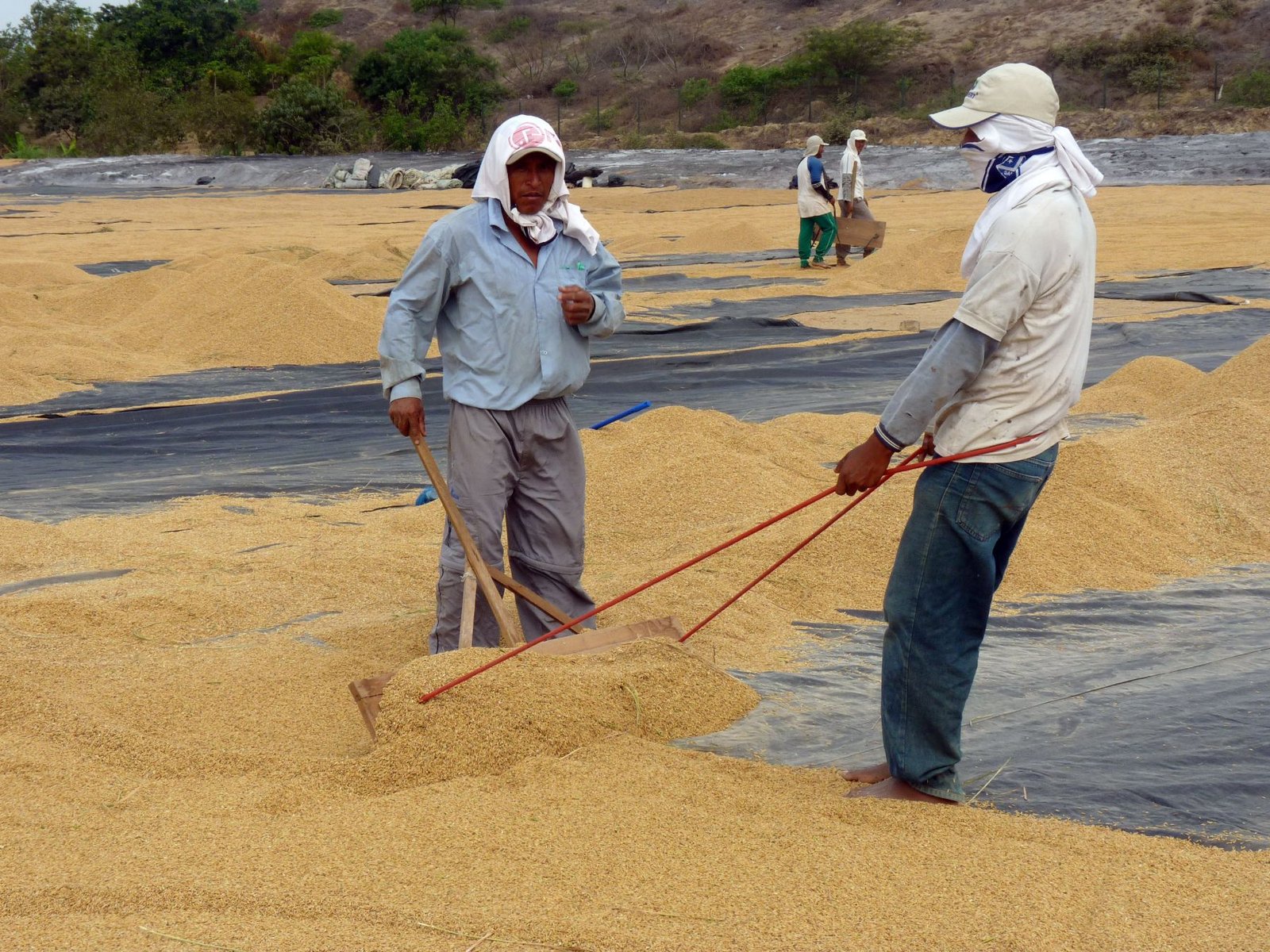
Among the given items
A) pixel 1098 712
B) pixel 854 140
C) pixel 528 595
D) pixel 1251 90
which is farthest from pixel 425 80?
pixel 1098 712

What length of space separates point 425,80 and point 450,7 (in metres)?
21.4

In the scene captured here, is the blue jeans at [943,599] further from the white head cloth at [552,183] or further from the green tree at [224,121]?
the green tree at [224,121]

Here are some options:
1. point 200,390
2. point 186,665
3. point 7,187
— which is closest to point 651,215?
point 200,390

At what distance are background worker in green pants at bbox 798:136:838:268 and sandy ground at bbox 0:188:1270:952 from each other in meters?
8.07

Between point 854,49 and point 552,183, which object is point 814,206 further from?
point 854,49

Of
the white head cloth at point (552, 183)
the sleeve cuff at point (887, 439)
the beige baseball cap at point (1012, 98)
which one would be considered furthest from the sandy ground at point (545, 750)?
the beige baseball cap at point (1012, 98)

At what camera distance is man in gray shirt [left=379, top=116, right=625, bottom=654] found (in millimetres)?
3447

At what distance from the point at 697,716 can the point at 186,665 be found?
140 centimetres

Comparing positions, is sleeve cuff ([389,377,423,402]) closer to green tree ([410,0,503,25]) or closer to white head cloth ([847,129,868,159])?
white head cloth ([847,129,868,159])

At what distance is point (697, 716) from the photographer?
10.8ft

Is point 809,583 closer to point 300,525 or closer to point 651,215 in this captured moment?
point 300,525

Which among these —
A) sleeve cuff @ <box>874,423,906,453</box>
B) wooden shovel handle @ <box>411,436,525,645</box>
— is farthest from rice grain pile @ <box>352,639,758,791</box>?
sleeve cuff @ <box>874,423,906,453</box>

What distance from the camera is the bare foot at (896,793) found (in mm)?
2781

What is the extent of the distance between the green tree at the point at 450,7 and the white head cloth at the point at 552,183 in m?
59.0
